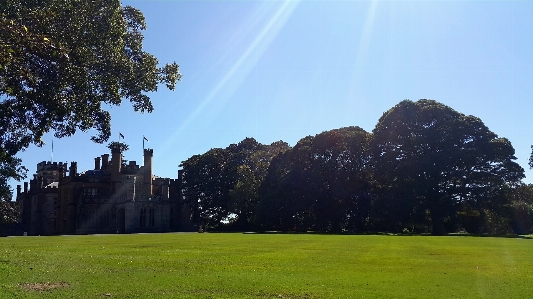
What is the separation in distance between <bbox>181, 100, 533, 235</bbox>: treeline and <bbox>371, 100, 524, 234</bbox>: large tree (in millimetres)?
110

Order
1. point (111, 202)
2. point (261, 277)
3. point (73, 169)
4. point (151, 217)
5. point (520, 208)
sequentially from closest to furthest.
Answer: point (261, 277), point (520, 208), point (151, 217), point (111, 202), point (73, 169)

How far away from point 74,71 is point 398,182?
49.4m

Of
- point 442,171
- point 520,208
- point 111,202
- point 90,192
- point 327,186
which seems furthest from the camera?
point 90,192

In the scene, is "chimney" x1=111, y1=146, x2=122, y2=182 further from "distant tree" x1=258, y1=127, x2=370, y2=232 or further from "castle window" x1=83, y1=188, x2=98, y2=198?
"distant tree" x1=258, y1=127, x2=370, y2=232

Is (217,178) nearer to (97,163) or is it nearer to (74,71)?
(97,163)

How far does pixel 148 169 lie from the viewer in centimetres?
7906

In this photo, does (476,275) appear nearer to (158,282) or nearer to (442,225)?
(158,282)

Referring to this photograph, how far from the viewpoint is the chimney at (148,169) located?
7812 centimetres

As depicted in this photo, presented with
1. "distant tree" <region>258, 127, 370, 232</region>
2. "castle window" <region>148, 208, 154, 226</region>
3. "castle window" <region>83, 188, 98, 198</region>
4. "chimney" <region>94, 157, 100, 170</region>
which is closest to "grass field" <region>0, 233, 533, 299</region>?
"distant tree" <region>258, 127, 370, 232</region>

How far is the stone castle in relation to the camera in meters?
73.8

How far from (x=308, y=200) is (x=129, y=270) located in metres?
51.9

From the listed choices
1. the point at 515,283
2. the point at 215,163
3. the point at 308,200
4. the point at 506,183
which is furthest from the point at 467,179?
the point at 515,283

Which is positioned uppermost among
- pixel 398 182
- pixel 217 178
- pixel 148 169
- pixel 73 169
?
pixel 73 169

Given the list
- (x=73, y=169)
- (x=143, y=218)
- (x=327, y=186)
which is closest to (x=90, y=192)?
(x=73, y=169)
